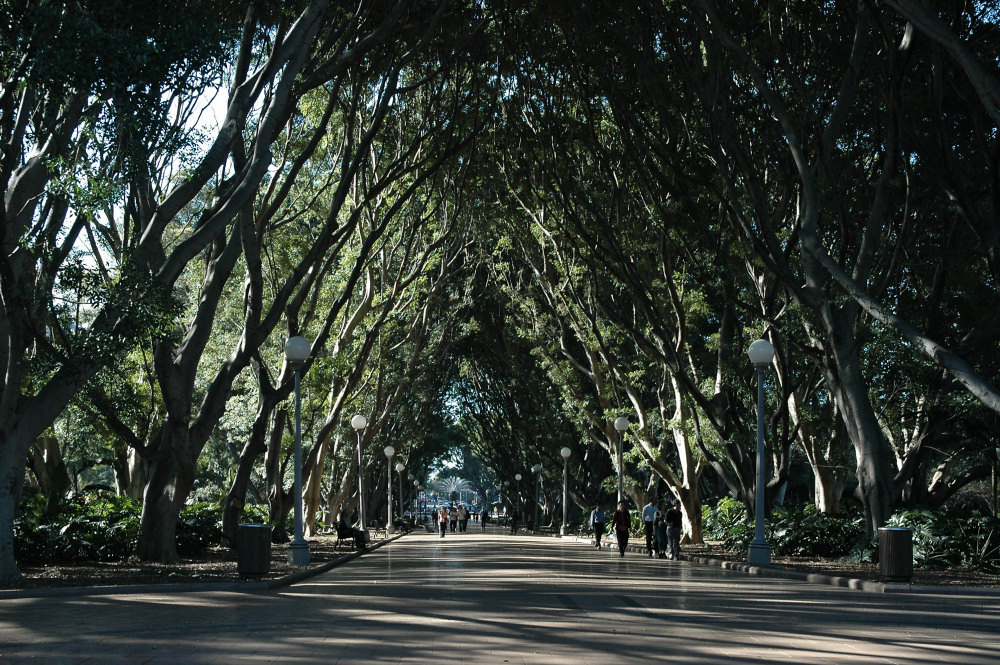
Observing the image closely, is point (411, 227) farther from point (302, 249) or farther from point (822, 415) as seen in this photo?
point (822, 415)

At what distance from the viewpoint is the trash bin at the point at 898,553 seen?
16.3 m

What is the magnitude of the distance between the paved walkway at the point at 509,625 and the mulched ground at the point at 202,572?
4.49ft

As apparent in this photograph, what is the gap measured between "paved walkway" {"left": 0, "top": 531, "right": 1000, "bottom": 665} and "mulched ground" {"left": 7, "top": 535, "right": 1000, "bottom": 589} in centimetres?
137

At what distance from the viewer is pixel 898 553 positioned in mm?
16359

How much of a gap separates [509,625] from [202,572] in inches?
341

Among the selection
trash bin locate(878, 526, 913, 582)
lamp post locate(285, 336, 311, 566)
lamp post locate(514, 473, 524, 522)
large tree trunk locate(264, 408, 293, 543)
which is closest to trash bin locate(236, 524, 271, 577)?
lamp post locate(285, 336, 311, 566)

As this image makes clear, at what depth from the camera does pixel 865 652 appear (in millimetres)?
8953

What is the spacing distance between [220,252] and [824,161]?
437 inches

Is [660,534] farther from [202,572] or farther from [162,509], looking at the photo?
[202,572]

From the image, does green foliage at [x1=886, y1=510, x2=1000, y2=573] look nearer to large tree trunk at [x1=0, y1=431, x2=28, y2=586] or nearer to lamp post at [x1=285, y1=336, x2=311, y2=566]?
lamp post at [x1=285, y1=336, x2=311, y2=566]

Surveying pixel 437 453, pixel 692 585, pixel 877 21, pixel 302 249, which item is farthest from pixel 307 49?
pixel 437 453

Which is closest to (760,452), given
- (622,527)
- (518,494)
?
(622,527)

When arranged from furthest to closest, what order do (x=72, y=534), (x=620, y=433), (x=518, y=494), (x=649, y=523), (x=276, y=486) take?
(x=518, y=494)
(x=620, y=433)
(x=276, y=486)
(x=649, y=523)
(x=72, y=534)

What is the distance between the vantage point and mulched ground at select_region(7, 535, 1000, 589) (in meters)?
15.5
